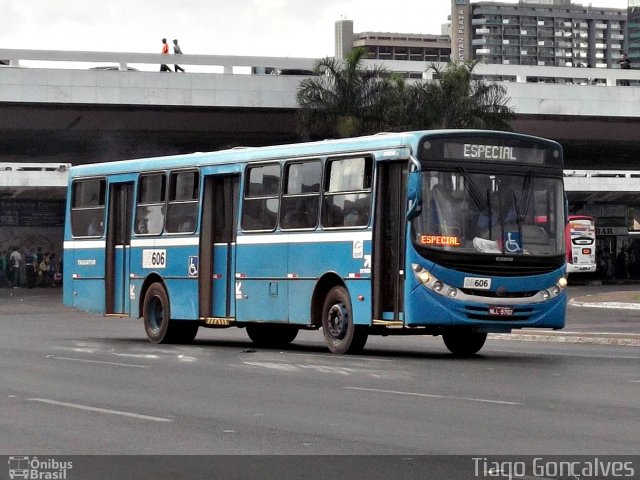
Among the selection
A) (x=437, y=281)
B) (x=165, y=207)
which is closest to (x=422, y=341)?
(x=165, y=207)

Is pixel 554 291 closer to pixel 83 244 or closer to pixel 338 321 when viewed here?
pixel 338 321

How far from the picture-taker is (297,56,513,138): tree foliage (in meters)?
58.0

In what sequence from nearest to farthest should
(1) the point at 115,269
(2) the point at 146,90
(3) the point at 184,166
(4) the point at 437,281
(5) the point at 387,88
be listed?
(4) the point at 437,281 < (3) the point at 184,166 < (1) the point at 115,269 < (2) the point at 146,90 < (5) the point at 387,88

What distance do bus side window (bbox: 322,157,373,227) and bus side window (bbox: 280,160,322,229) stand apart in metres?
0.26

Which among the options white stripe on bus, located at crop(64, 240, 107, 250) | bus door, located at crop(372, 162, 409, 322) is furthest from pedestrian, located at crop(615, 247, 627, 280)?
bus door, located at crop(372, 162, 409, 322)

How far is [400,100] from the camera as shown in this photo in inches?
2301

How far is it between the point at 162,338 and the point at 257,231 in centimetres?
325

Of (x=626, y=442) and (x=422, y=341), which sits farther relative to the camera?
(x=422, y=341)

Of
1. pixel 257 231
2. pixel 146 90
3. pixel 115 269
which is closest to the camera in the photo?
pixel 257 231

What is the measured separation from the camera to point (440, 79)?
194 ft

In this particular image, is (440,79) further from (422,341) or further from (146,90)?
(422,341)

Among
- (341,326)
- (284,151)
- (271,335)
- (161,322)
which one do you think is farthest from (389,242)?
(161,322)

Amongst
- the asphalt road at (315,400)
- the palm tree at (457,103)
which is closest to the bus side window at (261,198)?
the asphalt road at (315,400)

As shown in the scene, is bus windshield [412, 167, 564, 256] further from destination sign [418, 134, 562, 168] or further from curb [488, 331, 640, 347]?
curb [488, 331, 640, 347]
